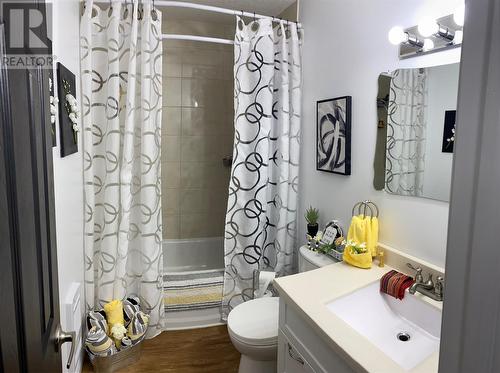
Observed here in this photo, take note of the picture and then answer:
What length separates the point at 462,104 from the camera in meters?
0.43

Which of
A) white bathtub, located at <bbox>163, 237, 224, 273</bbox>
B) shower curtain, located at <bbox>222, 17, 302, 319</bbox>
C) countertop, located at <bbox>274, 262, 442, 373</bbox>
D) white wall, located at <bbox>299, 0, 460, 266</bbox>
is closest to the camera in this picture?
countertop, located at <bbox>274, 262, 442, 373</bbox>

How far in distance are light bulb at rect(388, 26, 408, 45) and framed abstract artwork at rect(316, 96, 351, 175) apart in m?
0.42

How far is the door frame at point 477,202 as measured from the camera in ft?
1.30

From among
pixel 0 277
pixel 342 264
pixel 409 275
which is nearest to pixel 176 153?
pixel 342 264

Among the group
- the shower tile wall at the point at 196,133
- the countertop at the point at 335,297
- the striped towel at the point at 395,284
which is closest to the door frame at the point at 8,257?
the countertop at the point at 335,297

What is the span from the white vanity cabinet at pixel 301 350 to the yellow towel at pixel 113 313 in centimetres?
111

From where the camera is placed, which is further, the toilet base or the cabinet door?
the toilet base

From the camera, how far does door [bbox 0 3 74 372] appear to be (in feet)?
1.63

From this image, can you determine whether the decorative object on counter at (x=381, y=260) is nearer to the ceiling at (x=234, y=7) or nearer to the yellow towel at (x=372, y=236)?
the yellow towel at (x=372, y=236)

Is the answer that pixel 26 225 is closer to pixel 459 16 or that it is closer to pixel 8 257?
pixel 8 257

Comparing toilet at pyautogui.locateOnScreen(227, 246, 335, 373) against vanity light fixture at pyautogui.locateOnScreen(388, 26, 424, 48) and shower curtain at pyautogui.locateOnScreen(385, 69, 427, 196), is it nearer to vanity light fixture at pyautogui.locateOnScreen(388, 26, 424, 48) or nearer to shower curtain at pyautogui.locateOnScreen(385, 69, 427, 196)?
shower curtain at pyautogui.locateOnScreen(385, 69, 427, 196)

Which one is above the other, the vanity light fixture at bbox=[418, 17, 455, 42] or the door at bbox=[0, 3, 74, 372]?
the vanity light fixture at bbox=[418, 17, 455, 42]

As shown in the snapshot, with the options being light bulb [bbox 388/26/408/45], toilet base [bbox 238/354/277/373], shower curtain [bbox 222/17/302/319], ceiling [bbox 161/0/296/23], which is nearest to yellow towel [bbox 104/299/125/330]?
shower curtain [bbox 222/17/302/319]

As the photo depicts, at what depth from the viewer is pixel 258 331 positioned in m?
1.63
